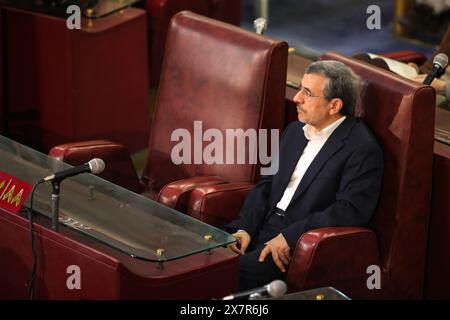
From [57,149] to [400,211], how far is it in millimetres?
1372

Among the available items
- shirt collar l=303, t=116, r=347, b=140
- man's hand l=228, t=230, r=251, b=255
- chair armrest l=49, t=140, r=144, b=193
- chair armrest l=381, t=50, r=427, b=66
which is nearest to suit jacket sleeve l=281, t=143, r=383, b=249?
shirt collar l=303, t=116, r=347, b=140

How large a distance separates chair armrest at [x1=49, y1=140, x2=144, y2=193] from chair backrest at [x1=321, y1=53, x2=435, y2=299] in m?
1.06

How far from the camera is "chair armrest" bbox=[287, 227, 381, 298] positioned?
11.7 feet

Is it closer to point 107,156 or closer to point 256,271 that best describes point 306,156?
point 256,271

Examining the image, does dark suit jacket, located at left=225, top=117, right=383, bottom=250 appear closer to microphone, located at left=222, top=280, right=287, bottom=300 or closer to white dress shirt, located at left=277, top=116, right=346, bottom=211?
white dress shirt, located at left=277, top=116, right=346, bottom=211

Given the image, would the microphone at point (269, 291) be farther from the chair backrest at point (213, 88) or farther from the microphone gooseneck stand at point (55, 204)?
the chair backrest at point (213, 88)

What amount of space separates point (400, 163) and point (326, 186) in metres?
0.27

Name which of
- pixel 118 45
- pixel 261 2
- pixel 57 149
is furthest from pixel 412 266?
pixel 261 2

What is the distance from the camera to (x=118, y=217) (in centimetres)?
344

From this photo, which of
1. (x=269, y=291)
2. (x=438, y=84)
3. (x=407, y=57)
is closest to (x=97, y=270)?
(x=269, y=291)

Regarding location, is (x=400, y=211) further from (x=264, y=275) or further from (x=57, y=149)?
(x=57, y=149)

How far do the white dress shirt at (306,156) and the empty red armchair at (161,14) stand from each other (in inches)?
95.7
